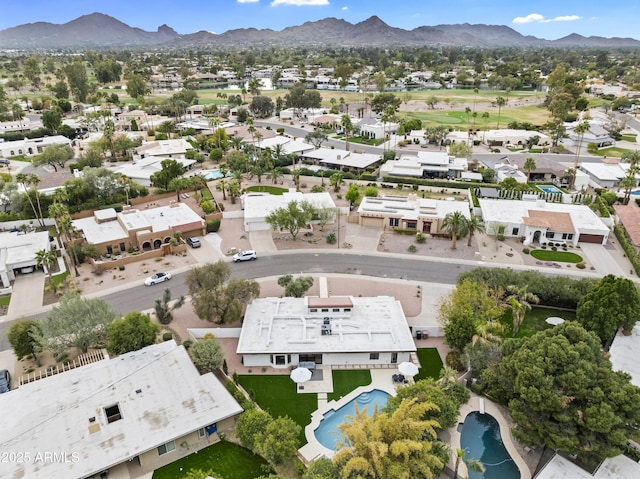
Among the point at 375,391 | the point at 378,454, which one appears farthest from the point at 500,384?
the point at 378,454

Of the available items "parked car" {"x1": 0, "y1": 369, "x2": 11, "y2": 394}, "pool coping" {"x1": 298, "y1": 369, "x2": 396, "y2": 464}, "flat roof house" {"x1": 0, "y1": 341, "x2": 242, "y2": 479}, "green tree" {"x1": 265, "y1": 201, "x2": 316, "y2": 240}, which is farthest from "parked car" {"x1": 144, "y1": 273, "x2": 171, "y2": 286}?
"pool coping" {"x1": 298, "y1": 369, "x2": 396, "y2": 464}

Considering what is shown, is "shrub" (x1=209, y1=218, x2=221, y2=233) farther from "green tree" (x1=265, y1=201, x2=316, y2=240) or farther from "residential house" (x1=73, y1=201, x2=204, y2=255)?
"green tree" (x1=265, y1=201, x2=316, y2=240)

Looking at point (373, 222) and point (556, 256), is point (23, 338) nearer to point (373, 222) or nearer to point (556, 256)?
point (373, 222)

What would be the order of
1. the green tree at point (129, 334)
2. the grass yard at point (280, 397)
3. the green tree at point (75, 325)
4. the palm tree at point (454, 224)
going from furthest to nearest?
the palm tree at point (454, 224)
the green tree at point (129, 334)
the green tree at point (75, 325)
the grass yard at point (280, 397)

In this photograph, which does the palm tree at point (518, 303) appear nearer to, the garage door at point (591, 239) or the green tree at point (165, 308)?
the garage door at point (591, 239)

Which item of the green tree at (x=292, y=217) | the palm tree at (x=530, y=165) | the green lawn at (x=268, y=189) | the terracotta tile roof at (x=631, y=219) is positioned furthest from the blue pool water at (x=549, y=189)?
the green lawn at (x=268, y=189)

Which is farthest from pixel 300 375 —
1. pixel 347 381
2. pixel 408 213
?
pixel 408 213
